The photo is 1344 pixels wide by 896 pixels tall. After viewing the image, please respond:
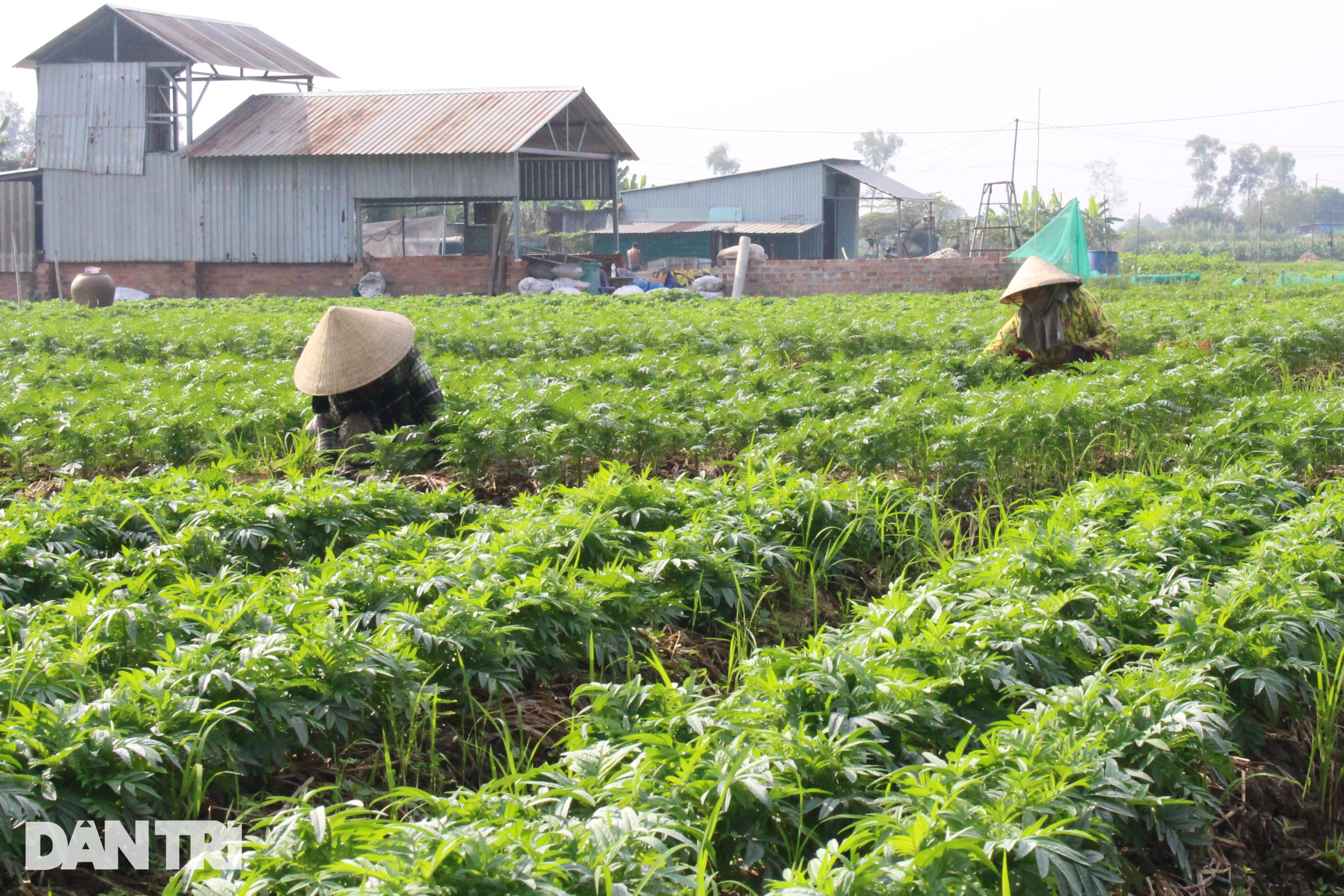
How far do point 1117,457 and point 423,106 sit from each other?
77.5 ft

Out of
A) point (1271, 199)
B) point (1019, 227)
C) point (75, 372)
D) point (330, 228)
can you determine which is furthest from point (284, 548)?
point (1271, 199)

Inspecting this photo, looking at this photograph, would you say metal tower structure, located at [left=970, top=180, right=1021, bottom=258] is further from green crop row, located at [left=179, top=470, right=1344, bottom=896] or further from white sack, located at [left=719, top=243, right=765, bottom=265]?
green crop row, located at [left=179, top=470, right=1344, bottom=896]

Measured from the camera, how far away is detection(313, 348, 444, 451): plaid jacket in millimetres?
6832

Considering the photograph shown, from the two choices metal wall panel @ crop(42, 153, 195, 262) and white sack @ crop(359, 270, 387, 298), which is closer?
white sack @ crop(359, 270, 387, 298)

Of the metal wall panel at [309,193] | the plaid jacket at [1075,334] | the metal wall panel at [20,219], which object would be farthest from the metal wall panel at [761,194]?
the plaid jacket at [1075,334]

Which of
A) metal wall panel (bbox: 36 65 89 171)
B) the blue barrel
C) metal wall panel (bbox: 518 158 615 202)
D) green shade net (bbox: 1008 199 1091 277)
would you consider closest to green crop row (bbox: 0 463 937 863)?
green shade net (bbox: 1008 199 1091 277)

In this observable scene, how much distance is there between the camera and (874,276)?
23375 mm

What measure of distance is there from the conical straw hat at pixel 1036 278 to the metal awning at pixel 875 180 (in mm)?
30292

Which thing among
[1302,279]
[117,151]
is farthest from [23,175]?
[1302,279]

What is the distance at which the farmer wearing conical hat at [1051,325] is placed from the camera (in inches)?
334

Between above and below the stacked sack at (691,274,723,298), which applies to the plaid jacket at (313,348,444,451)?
below

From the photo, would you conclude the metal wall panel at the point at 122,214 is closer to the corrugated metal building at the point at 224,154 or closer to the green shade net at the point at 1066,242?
the corrugated metal building at the point at 224,154

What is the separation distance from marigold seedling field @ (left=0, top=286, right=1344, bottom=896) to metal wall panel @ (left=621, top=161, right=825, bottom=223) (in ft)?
112

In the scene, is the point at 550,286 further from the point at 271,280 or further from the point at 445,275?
the point at 271,280
